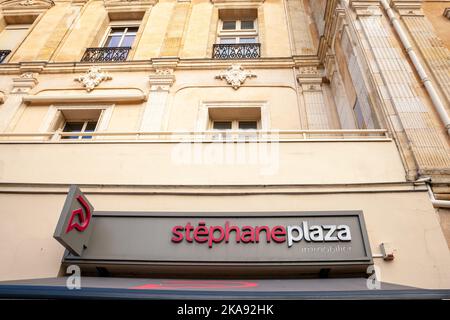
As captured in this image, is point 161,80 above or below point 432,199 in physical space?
above

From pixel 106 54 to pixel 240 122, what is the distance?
447 centimetres

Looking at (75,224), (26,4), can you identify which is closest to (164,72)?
(75,224)

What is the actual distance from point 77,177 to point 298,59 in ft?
19.5

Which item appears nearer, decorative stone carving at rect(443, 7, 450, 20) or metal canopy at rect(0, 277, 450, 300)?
metal canopy at rect(0, 277, 450, 300)

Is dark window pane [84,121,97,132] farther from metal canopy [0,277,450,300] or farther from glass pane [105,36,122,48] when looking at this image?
metal canopy [0,277,450,300]

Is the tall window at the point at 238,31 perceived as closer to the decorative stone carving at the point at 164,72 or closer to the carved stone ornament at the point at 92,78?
the decorative stone carving at the point at 164,72

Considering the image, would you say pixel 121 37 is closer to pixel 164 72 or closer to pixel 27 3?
pixel 164 72

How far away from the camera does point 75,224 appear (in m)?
3.67

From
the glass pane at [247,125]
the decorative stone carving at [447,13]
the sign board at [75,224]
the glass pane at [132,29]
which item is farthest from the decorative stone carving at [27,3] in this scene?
the decorative stone carving at [447,13]

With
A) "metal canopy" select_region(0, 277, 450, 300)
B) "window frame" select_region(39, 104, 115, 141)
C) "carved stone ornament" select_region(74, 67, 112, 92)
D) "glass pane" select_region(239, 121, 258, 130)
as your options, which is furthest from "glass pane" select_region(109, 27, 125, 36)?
"metal canopy" select_region(0, 277, 450, 300)

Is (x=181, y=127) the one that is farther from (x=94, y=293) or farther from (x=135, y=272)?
(x=94, y=293)

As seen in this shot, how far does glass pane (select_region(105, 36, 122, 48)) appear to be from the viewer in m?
9.04

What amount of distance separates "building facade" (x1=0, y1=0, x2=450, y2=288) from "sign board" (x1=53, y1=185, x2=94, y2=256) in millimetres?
426

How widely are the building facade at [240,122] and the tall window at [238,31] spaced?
0.27ft
